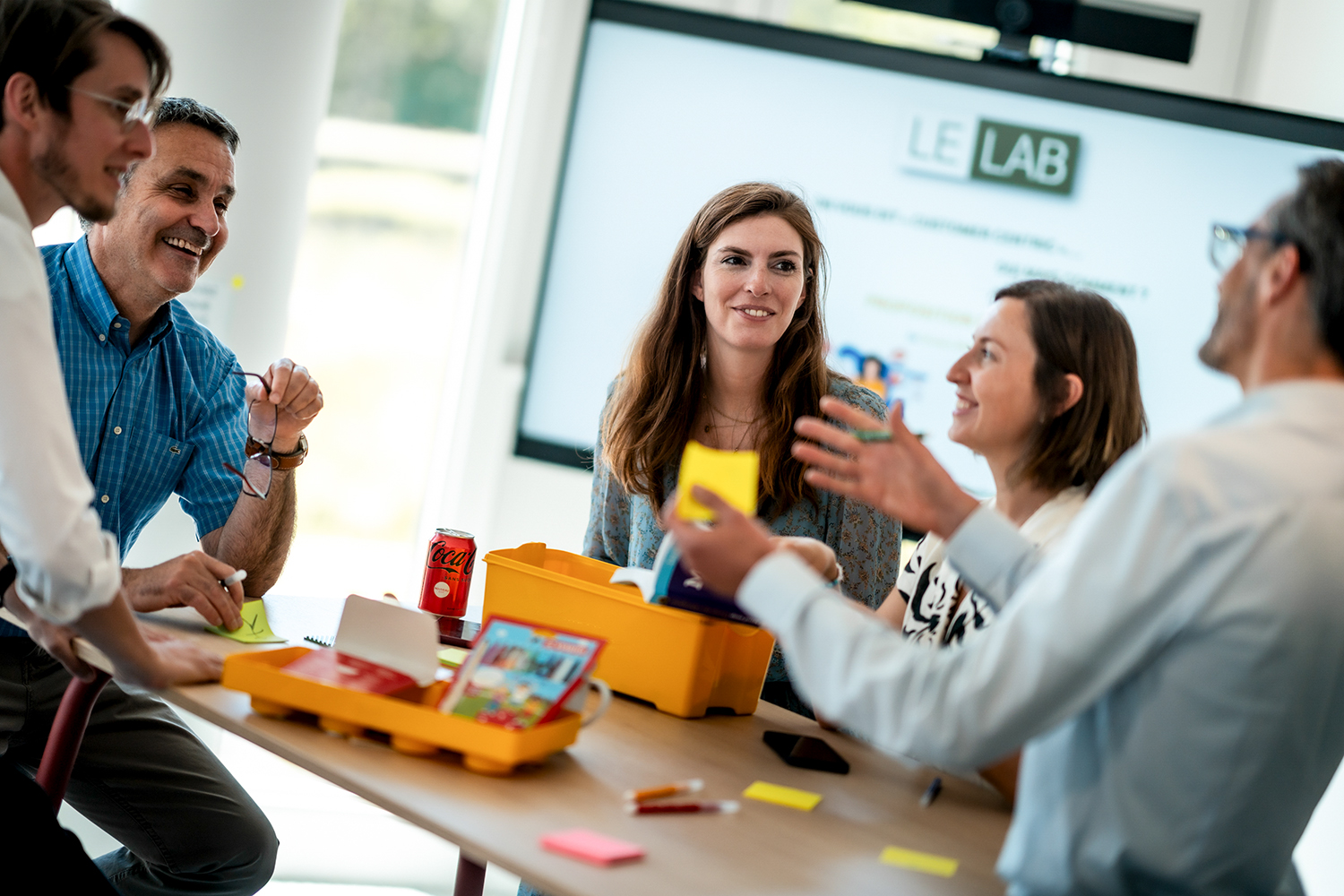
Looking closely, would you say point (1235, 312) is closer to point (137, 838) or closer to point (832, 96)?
point (137, 838)

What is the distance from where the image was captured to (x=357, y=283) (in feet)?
12.7

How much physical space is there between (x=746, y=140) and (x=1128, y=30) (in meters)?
1.16

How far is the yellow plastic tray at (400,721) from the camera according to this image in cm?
137

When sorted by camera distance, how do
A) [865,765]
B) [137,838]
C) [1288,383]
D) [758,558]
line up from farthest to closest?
[137,838] → [865,765] → [758,558] → [1288,383]

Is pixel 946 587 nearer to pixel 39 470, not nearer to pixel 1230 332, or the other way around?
pixel 1230 332

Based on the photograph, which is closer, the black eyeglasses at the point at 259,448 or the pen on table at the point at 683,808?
the pen on table at the point at 683,808

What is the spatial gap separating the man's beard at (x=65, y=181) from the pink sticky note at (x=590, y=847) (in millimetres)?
1162

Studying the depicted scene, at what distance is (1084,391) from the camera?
6.08 ft

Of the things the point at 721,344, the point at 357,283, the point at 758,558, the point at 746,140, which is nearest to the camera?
the point at 758,558

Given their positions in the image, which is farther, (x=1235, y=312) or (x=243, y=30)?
(x=243, y=30)

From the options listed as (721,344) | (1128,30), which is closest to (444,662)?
(721,344)

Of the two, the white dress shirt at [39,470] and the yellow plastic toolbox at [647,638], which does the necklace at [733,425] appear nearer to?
the yellow plastic toolbox at [647,638]

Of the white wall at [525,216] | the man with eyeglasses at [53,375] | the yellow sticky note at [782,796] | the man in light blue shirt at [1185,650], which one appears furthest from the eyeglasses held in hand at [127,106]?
the white wall at [525,216]

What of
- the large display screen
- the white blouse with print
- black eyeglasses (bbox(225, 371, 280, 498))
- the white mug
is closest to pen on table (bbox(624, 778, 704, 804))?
the white mug
